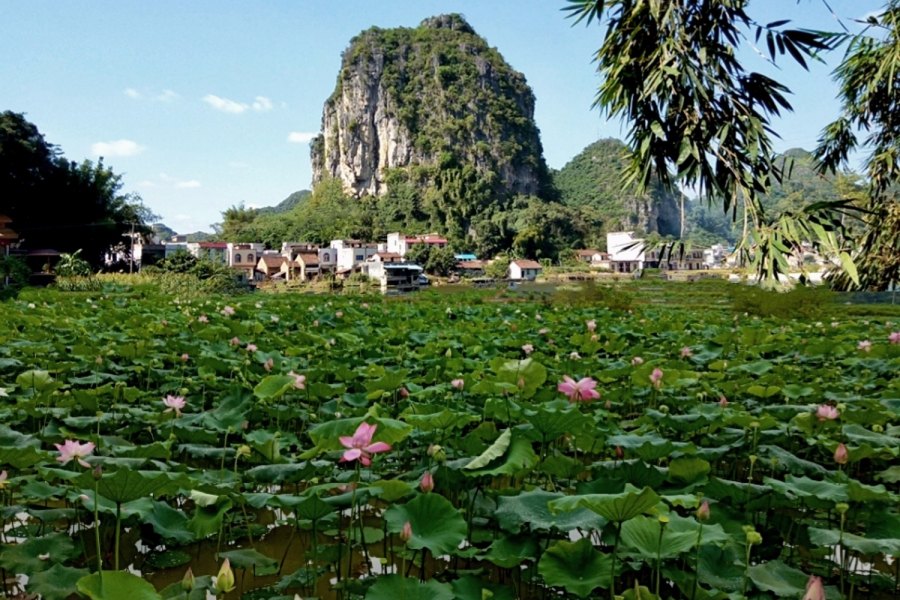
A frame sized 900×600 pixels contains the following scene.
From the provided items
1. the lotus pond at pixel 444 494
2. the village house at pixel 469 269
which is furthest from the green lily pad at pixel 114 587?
the village house at pixel 469 269

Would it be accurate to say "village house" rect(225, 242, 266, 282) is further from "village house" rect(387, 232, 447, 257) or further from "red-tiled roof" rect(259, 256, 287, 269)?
"village house" rect(387, 232, 447, 257)

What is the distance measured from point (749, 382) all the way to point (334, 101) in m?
88.6

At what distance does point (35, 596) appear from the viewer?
1280 mm

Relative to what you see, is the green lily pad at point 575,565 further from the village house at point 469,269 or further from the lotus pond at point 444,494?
the village house at point 469,269

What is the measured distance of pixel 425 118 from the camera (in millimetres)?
78812

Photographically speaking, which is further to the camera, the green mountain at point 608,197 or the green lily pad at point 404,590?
the green mountain at point 608,197

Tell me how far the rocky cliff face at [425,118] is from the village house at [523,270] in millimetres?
22564

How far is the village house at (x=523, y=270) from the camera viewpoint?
50.4 meters

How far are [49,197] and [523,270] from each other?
Result: 33.8 metres

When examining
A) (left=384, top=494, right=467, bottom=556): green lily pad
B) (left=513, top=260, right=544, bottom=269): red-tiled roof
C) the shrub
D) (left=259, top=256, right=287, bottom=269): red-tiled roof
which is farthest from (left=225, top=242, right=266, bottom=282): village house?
(left=384, top=494, right=467, bottom=556): green lily pad

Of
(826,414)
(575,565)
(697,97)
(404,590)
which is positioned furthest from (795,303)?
(404,590)

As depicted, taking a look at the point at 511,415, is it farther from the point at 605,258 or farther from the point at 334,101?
the point at 334,101

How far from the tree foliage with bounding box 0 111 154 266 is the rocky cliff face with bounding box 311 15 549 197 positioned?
1914 inches

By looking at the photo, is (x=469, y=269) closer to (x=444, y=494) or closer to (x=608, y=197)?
(x=444, y=494)
